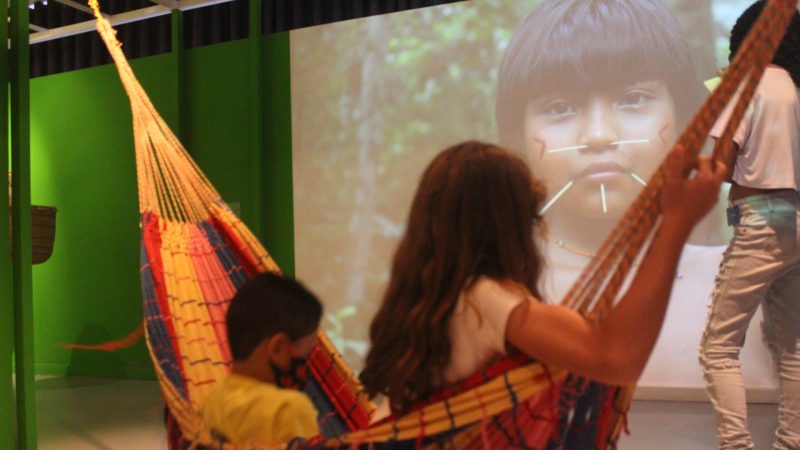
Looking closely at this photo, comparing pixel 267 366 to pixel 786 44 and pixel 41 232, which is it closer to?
pixel 786 44

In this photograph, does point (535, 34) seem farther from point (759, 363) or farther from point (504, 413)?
point (504, 413)

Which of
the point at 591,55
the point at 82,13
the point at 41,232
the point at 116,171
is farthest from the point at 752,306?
the point at 82,13

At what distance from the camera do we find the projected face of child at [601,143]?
10.9ft

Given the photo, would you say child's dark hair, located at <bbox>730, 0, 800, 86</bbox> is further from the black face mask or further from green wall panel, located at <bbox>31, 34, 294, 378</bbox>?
green wall panel, located at <bbox>31, 34, 294, 378</bbox>

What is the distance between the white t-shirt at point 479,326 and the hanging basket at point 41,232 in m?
2.70

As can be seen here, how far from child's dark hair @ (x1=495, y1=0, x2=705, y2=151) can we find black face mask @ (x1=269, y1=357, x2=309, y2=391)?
2399 millimetres

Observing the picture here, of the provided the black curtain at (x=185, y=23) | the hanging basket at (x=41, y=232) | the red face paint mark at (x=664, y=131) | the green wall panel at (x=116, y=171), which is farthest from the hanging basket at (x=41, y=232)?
the red face paint mark at (x=664, y=131)

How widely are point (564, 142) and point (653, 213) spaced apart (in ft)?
8.42

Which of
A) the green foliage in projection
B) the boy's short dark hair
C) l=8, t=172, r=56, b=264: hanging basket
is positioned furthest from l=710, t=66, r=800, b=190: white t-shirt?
l=8, t=172, r=56, b=264: hanging basket

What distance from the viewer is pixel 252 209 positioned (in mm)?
4148

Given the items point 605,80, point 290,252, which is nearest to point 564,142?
point 605,80

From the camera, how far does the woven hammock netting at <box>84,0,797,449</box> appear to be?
95 cm

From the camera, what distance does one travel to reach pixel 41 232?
130 inches

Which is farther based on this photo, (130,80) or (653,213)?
(130,80)
